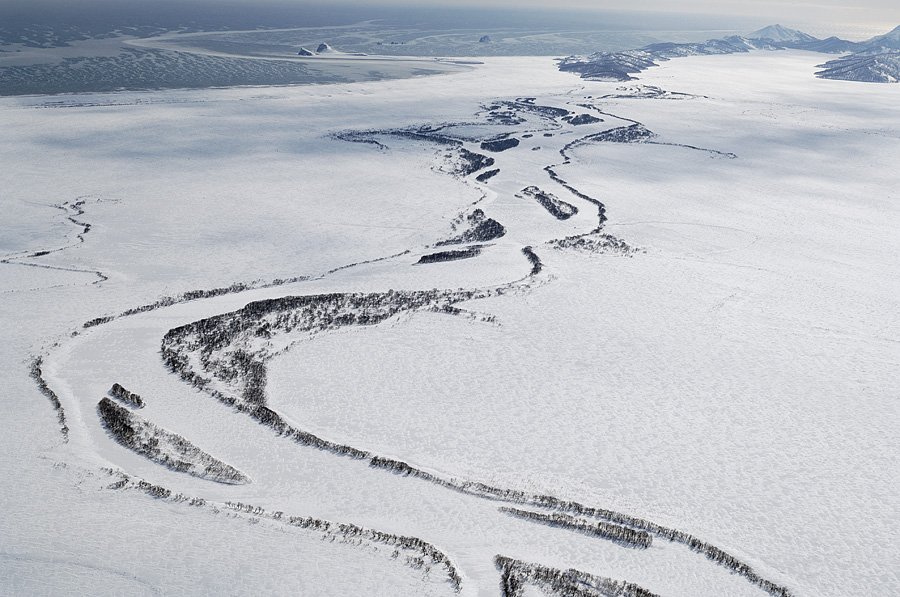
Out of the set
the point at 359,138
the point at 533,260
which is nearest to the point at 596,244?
the point at 533,260

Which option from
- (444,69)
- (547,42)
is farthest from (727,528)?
(547,42)

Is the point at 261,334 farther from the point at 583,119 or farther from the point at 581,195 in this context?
the point at 583,119

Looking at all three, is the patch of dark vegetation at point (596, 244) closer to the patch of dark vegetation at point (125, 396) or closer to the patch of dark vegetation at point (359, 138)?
the patch of dark vegetation at point (125, 396)

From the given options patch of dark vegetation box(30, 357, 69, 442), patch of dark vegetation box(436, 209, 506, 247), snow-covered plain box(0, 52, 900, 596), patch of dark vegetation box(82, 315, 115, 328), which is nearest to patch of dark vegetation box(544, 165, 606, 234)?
snow-covered plain box(0, 52, 900, 596)

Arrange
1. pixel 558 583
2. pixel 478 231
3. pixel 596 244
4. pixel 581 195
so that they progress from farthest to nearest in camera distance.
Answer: pixel 581 195 < pixel 478 231 < pixel 596 244 < pixel 558 583

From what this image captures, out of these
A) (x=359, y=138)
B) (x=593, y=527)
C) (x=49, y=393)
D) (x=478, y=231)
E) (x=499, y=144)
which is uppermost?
(x=359, y=138)

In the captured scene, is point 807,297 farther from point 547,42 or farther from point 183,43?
point 547,42

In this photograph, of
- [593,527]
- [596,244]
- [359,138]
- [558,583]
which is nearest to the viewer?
[558,583]

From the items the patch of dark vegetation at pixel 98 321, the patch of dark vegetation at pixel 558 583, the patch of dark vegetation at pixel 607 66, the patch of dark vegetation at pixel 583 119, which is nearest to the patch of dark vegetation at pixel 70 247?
the patch of dark vegetation at pixel 98 321
